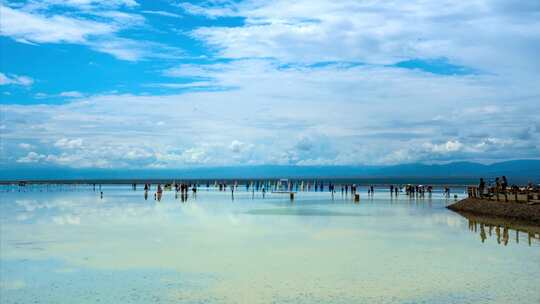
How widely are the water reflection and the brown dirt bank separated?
760 millimetres

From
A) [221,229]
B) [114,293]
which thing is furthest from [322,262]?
[221,229]

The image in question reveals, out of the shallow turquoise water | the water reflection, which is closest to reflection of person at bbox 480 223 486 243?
the water reflection

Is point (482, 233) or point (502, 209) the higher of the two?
point (502, 209)

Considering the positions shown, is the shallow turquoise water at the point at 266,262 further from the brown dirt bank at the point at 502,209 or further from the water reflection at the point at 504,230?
the brown dirt bank at the point at 502,209

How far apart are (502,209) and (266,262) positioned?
→ 32.9 meters

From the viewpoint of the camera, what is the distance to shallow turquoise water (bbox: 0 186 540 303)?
21688 mm

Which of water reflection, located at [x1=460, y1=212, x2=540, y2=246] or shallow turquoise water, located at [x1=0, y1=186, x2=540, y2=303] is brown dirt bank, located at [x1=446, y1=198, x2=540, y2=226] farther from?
shallow turquoise water, located at [x1=0, y1=186, x2=540, y2=303]

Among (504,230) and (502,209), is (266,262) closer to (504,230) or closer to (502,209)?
(504,230)

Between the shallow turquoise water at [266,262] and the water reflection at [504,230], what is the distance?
134mm

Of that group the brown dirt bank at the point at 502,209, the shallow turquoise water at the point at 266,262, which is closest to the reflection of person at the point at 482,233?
the shallow turquoise water at the point at 266,262

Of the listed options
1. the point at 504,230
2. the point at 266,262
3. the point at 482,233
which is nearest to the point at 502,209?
the point at 504,230

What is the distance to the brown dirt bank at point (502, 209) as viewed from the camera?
156ft

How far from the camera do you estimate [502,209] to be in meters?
53.6

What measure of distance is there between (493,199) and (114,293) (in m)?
47.5
